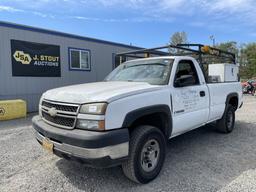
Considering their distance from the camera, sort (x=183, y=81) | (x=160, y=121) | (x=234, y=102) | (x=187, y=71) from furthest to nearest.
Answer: (x=234, y=102) < (x=187, y=71) < (x=183, y=81) < (x=160, y=121)

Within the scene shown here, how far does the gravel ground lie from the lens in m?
3.40

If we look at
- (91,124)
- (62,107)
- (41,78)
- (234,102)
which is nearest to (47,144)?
(62,107)

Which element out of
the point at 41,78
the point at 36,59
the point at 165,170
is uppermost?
the point at 36,59

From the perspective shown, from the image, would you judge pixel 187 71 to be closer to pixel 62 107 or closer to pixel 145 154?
pixel 145 154

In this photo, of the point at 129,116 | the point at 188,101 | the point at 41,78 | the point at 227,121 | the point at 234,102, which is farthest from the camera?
the point at 41,78

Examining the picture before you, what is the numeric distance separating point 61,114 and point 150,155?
1.45m

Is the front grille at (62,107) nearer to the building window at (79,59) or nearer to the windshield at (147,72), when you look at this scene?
the windshield at (147,72)

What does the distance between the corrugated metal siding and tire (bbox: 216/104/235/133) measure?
800 cm

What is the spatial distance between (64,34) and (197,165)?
955 cm

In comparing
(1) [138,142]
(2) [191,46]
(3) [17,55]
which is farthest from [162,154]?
(3) [17,55]

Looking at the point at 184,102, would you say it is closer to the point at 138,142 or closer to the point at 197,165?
the point at 197,165

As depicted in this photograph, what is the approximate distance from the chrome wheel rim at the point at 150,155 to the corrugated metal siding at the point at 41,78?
8139mm

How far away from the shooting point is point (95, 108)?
9.68 ft

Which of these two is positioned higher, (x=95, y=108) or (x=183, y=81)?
(x=183, y=81)
